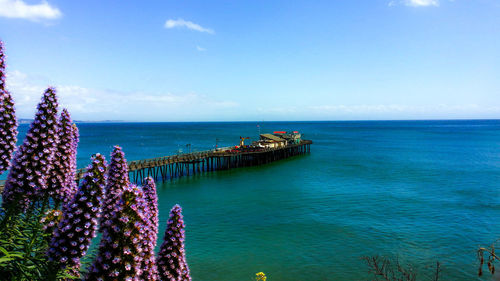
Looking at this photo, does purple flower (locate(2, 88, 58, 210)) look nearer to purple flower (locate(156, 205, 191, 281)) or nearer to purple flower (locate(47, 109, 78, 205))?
purple flower (locate(47, 109, 78, 205))

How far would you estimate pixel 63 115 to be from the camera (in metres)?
7.69

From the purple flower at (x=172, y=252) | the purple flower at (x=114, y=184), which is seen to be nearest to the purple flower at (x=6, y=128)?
the purple flower at (x=114, y=184)

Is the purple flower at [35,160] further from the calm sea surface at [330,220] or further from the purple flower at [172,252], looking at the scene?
the calm sea surface at [330,220]


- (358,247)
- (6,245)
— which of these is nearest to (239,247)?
(358,247)

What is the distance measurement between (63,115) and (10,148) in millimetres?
1377

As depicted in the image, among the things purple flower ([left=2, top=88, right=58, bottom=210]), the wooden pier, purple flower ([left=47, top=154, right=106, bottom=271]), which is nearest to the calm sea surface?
the wooden pier

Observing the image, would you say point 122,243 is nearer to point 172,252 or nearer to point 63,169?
point 172,252

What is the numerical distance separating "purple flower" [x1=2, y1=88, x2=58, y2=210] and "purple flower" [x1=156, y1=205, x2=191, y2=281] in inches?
111

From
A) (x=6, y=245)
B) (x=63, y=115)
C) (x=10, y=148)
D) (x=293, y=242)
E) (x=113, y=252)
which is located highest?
(x=63, y=115)

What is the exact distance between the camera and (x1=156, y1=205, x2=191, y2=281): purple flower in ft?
22.6

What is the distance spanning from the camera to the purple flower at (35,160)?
664 centimetres

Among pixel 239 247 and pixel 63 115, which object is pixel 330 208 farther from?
pixel 63 115

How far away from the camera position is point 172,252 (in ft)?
22.8

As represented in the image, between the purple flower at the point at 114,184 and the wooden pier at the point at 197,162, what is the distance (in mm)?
45161
